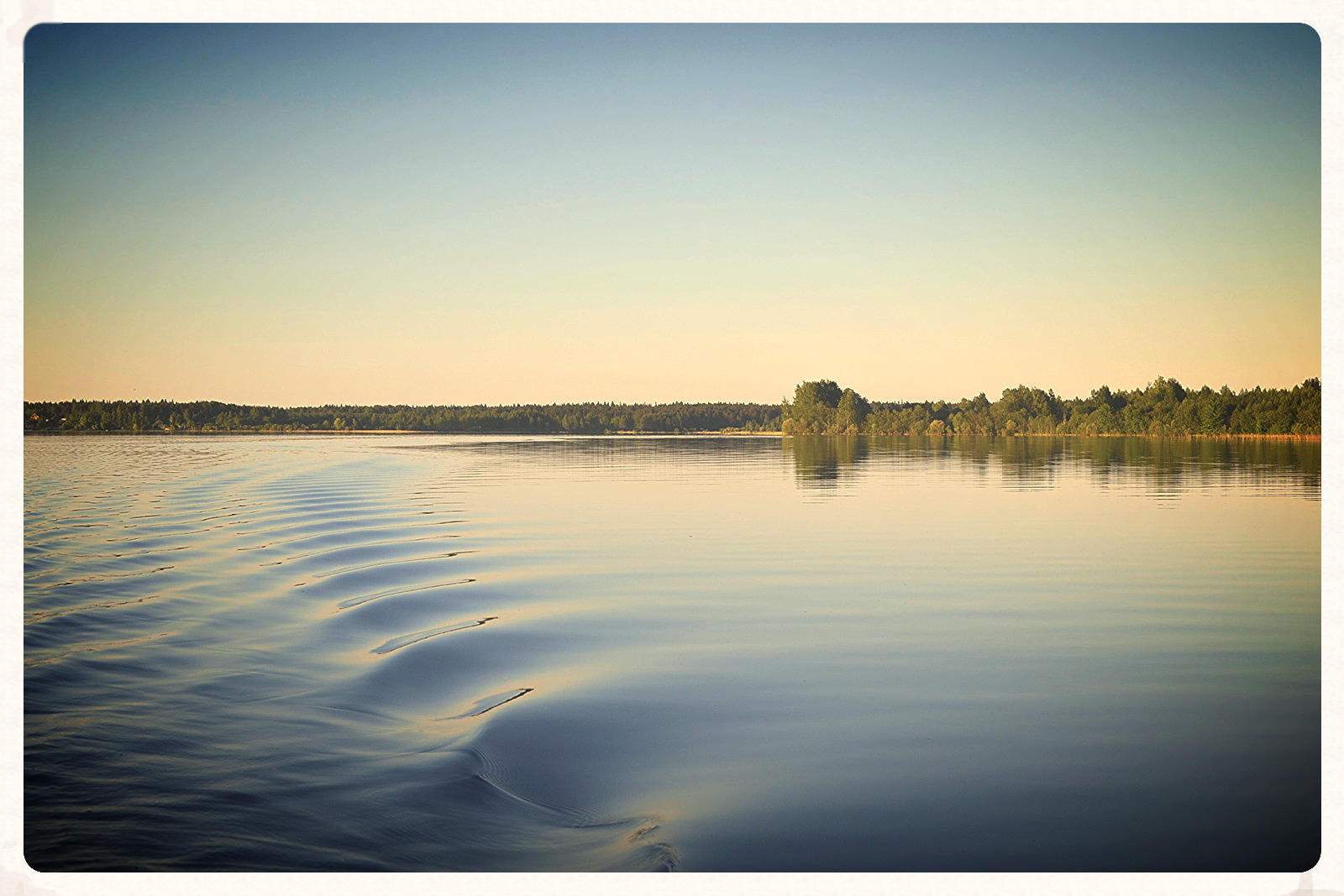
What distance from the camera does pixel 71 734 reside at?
6.43m

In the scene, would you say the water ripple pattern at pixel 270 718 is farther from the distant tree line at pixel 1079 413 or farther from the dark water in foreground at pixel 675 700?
the distant tree line at pixel 1079 413

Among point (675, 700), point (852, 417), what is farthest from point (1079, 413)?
point (675, 700)

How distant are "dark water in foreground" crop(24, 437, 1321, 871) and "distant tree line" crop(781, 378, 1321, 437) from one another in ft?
10.7

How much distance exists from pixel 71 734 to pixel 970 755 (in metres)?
6.17

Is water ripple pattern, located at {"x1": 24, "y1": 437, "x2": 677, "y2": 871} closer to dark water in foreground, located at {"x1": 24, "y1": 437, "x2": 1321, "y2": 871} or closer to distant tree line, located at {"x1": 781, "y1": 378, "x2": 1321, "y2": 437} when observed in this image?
dark water in foreground, located at {"x1": 24, "y1": 437, "x2": 1321, "y2": 871}

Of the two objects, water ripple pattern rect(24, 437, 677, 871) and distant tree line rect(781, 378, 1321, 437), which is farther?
distant tree line rect(781, 378, 1321, 437)

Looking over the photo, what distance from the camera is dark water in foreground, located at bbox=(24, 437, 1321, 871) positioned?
5121 mm

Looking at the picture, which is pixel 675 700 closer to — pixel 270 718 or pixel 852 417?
pixel 270 718

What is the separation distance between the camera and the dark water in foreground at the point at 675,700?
202 inches

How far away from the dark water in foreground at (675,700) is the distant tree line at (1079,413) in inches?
128

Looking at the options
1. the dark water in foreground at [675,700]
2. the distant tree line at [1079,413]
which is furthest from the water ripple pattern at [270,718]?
the distant tree line at [1079,413]

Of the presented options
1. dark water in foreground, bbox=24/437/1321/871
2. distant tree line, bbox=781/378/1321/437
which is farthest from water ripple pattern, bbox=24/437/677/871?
distant tree line, bbox=781/378/1321/437

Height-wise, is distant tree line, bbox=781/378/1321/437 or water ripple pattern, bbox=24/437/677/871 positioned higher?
distant tree line, bbox=781/378/1321/437

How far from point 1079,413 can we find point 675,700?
9852 cm
